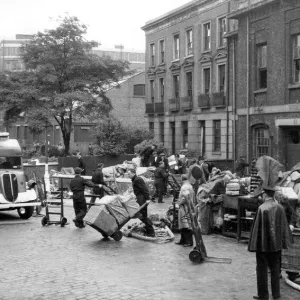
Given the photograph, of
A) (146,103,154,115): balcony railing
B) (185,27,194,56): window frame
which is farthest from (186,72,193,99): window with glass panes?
(146,103,154,115): balcony railing

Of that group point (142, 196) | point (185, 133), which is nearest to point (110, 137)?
point (185, 133)

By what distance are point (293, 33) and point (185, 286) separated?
18746 mm

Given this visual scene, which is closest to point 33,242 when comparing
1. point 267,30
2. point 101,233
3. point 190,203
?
point 101,233

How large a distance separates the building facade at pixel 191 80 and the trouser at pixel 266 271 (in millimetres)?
25122

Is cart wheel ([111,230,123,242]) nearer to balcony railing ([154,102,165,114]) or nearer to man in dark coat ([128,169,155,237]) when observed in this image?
man in dark coat ([128,169,155,237])

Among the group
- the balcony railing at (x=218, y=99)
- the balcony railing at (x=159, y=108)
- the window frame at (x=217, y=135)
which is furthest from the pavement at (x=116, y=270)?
the balcony railing at (x=159, y=108)

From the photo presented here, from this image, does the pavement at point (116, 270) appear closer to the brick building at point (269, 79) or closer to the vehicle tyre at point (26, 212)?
the vehicle tyre at point (26, 212)

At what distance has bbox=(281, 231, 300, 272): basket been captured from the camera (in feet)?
33.6

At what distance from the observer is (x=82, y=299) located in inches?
371

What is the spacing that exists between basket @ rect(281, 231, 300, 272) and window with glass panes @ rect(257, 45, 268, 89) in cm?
1962

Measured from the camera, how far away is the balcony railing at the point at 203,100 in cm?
3894

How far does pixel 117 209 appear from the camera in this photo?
15734 mm

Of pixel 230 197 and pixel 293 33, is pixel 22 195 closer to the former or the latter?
pixel 230 197

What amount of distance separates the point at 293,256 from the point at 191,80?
31970 millimetres
